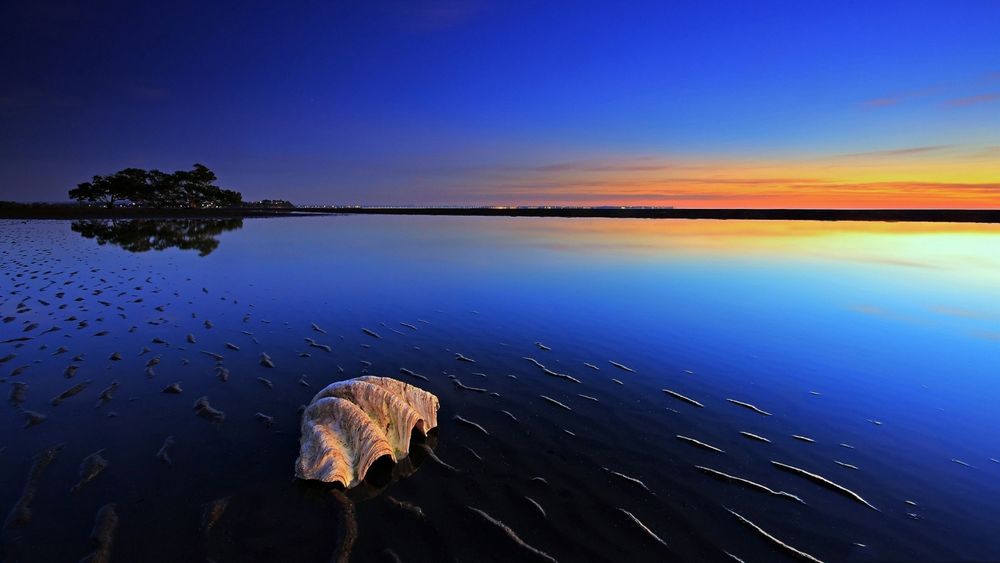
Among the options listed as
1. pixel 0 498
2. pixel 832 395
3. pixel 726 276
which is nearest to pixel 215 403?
pixel 0 498

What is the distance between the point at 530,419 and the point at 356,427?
325 cm

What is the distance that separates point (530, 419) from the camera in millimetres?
8039

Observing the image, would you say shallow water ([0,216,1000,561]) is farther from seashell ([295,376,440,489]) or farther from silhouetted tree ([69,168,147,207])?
silhouetted tree ([69,168,147,207])

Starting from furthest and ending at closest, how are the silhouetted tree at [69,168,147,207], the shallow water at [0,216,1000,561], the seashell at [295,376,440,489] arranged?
the silhouetted tree at [69,168,147,207], the seashell at [295,376,440,489], the shallow water at [0,216,1000,561]

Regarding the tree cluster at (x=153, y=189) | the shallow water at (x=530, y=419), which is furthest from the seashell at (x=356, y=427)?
the tree cluster at (x=153, y=189)

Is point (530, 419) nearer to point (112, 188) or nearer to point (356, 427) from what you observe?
point (356, 427)

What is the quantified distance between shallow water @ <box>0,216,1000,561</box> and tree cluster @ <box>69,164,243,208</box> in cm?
12760

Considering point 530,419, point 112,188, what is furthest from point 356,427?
point 112,188

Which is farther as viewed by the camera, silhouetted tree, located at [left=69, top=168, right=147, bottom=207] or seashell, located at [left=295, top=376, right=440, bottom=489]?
silhouetted tree, located at [left=69, top=168, right=147, bottom=207]

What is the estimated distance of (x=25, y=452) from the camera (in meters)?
6.30

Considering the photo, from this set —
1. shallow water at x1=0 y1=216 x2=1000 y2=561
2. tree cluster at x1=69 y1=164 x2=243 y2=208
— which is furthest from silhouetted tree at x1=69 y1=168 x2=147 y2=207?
shallow water at x1=0 y1=216 x2=1000 y2=561

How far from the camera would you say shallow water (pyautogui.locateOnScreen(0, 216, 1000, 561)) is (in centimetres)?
511

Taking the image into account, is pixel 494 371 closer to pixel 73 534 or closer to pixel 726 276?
pixel 73 534

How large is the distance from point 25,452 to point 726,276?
2916cm
